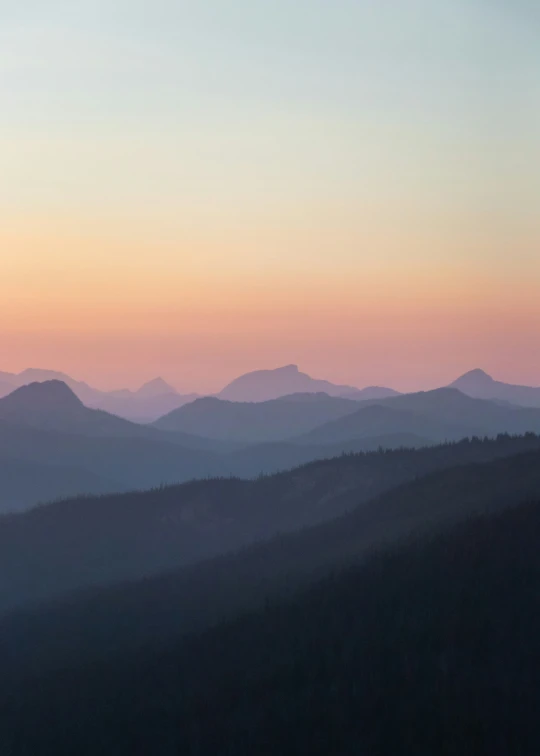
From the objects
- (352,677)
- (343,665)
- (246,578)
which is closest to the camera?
(352,677)

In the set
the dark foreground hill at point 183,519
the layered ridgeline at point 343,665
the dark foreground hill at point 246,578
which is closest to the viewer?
the layered ridgeline at point 343,665

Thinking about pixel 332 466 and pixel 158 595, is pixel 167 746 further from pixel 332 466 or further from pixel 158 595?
pixel 332 466

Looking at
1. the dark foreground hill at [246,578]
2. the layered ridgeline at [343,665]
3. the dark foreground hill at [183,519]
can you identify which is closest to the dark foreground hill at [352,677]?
the layered ridgeline at [343,665]

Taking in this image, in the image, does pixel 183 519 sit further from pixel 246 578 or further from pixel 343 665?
pixel 343 665

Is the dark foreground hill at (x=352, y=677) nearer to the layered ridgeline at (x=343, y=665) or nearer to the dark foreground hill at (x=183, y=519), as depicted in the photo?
the layered ridgeline at (x=343, y=665)

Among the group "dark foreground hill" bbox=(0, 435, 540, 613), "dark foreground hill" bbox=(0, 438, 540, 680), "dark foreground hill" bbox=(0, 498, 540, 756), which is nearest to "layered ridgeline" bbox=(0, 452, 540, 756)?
"dark foreground hill" bbox=(0, 498, 540, 756)

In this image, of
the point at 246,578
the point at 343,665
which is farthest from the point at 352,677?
the point at 246,578
